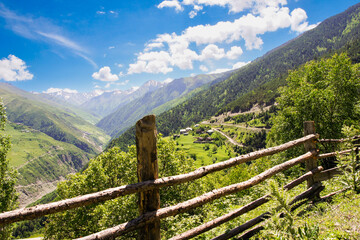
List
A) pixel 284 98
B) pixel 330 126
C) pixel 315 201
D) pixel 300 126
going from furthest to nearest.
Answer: pixel 284 98, pixel 300 126, pixel 330 126, pixel 315 201

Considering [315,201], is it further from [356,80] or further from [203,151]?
[203,151]

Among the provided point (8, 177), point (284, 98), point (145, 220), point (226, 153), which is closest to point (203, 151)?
point (226, 153)

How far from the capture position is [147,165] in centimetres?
339

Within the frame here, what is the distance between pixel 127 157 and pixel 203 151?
13464 centimetres

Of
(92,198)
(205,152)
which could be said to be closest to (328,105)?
(92,198)

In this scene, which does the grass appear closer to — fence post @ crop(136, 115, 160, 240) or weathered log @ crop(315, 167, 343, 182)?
weathered log @ crop(315, 167, 343, 182)

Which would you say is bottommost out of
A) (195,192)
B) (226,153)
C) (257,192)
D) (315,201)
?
(226,153)

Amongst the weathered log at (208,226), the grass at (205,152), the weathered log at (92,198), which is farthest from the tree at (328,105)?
the grass at (205,152)

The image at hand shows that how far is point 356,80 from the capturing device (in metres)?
18.2

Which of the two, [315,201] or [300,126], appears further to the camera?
[300,126]

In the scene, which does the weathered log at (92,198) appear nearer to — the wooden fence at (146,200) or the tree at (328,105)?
the wooden fence at (146,200)

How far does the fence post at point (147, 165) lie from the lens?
11.0 feet

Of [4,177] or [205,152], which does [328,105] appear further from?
[205,152]

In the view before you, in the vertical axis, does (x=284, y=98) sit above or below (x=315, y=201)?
above
